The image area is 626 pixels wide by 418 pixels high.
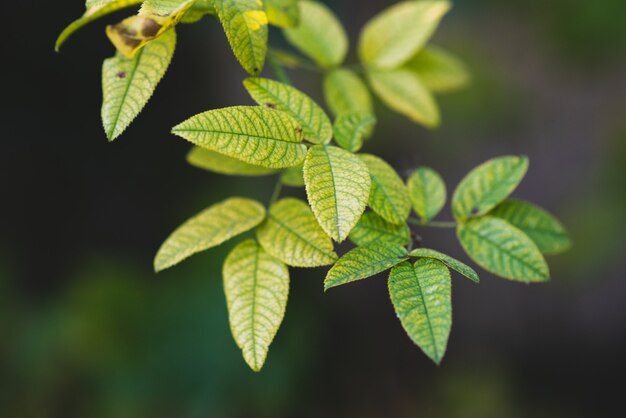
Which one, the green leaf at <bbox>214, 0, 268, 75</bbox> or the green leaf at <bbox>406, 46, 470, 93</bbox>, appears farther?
the green leaf at <bbox>406, 46, 470, 93</bbox>

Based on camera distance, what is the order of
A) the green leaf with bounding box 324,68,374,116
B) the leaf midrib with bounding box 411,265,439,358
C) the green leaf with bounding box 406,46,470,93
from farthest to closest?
the green leaf with bounding box 406,46,470,93, the green leaf with bounding box 324,68,374,116, the leaf midrib with bounding box 411,265,439,358

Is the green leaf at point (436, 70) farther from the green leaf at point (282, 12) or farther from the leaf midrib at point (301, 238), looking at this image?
the leaf midrib at point (301, 238)

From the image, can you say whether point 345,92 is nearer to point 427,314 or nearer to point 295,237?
point 295,237

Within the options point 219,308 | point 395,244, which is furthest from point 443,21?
point 395,244

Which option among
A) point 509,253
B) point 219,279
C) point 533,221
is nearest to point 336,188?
point 509,253

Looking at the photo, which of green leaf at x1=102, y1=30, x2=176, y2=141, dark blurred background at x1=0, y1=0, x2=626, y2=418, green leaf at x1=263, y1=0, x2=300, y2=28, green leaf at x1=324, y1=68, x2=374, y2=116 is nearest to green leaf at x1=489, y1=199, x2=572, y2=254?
green leaf at x1=324, y1=68, x2=374, y2=116

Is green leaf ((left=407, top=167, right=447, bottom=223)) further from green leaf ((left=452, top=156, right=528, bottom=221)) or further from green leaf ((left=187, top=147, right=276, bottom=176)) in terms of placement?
green leaf ((left=187, top=147, right=276, bottom=176))

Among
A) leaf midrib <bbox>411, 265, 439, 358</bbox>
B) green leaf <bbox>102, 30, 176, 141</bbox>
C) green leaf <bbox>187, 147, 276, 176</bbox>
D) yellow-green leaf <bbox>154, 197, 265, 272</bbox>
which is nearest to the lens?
leaf midrib <bbox>411, 265, 439, 358</bbox>
